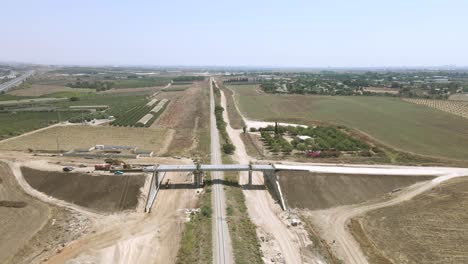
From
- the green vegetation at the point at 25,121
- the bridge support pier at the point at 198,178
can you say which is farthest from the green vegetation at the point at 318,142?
the green vegetation at the point at 25,121

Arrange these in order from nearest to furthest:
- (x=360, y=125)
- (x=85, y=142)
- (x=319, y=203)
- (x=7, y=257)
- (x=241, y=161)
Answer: (x=7, y=257) → (x=319, y=203) → (x=241, y=161) → (x=85, y=142) → (x=360, y=125)

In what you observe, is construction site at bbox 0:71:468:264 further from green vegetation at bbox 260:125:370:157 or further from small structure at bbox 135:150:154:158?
green vegetation at bbox 260:125:370:157

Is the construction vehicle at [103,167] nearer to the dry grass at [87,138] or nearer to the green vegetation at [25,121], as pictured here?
the dry grass at [87,138]

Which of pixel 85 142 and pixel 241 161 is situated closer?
pixel 241 161

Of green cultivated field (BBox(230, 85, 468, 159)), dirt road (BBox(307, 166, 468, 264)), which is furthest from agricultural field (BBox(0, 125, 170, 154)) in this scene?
green cultivated field (BBox(230, 85, 468, 159))

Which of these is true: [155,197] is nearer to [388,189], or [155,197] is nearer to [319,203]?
[319,203]

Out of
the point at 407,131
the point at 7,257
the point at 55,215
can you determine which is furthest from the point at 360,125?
the point at 7,257

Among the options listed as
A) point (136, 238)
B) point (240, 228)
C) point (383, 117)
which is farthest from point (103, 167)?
point (383, 117)
